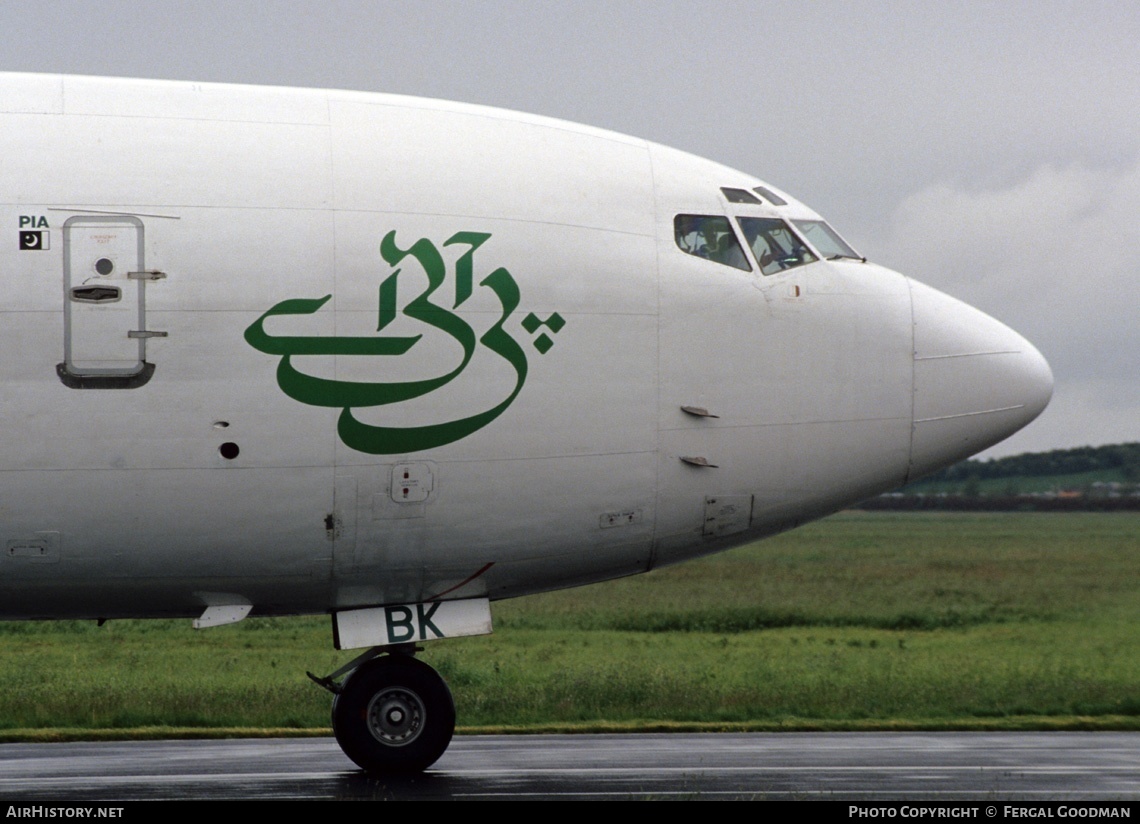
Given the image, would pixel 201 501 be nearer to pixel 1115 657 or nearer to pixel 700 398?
pixel 700 398

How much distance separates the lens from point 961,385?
13.9 meters

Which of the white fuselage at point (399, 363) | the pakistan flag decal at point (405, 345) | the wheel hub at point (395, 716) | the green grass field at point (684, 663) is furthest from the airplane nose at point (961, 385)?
the green grass field at point (684, 663)

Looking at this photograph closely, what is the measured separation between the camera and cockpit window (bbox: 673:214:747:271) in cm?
1362

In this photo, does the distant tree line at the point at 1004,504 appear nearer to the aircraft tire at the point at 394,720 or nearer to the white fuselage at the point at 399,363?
the white fuselage at the point at 399,363

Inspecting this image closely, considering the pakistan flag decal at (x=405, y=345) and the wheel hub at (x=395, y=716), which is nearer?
the pakistan flag decal at (x=405, y=345)

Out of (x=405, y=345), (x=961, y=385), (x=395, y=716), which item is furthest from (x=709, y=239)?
(x=395, y=716)

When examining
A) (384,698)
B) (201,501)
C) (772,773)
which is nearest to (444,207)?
(201,501)

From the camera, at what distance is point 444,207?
12.9 m

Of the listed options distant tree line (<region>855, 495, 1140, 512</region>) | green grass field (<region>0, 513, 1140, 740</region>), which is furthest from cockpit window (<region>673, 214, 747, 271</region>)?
distant tree line (<region>855, 495, 1140, 512</region>)

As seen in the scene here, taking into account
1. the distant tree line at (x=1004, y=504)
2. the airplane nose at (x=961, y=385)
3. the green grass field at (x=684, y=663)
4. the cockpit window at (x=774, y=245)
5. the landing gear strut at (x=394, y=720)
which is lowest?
the distant tree line at (x=1004, y=504)

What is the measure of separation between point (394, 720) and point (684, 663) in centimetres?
1233

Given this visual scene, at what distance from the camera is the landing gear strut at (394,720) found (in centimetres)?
1377

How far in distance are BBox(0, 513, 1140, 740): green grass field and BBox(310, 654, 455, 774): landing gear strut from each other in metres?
5.32

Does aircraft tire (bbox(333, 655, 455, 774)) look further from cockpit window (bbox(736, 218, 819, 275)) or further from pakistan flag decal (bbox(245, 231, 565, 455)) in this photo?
cockpit window (bbox(736, 218, 819, 275))
